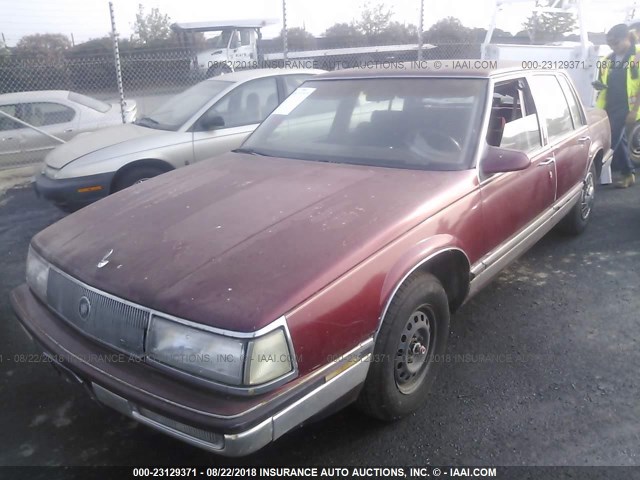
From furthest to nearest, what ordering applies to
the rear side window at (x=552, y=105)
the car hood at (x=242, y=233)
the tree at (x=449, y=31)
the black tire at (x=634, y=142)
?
the tree at (x=449, y=31) < the black tire at (x=634, y=142) < the rear side window at (x=552, y=105) < the car hood at (x=242, y=233)

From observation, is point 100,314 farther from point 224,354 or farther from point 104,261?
point 224,354

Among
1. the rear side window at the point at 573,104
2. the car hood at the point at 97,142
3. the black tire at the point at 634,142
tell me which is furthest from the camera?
the black tire at the point at 634,142

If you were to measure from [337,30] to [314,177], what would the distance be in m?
24.6

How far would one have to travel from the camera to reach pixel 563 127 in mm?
4188

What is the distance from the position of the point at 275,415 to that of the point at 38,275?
4.83 ft

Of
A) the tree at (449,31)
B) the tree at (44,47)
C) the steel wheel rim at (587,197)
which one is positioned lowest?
the steel wheel rim at (587,197)

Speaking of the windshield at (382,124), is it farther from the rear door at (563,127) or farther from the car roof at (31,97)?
the car roof at (31,97)

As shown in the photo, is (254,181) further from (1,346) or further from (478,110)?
A: (1,346)

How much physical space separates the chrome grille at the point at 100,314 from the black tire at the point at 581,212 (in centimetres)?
399

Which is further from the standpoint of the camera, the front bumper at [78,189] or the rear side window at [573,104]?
the front bumper at [78,189]

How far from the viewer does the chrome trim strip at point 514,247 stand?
309 cm

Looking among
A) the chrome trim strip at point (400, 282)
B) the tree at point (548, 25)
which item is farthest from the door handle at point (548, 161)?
the tree at point (548, 25)

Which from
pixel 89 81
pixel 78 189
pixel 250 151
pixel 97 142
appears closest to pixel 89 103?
pixel 97 142

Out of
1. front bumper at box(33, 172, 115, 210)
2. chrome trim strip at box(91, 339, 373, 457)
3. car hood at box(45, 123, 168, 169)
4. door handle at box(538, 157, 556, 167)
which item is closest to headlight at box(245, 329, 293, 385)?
chrome trim strip at box(91, 339, 373, 457)
